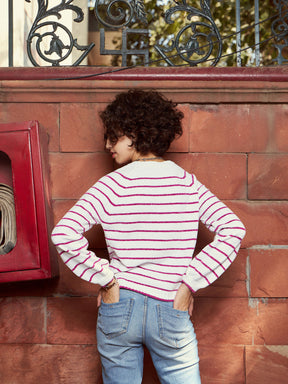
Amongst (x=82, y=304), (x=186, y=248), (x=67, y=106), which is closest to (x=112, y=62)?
(x=67, y=106)

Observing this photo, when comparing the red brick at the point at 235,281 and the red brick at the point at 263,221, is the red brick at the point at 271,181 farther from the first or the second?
the red brick at the point at 235,281

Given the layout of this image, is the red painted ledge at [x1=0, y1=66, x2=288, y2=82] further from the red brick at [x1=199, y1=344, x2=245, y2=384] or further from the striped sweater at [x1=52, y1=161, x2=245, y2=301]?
the red brick at [x1=199, y1=344, x2=245, y2=384]

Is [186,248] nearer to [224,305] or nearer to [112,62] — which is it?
[224,305]

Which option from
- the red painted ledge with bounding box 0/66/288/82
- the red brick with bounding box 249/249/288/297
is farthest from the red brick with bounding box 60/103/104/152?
the red brick with bounding box 249/249/288/297

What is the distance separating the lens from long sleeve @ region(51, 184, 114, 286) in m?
1.95

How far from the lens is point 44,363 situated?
2602 millimetres

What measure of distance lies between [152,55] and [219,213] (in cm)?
561

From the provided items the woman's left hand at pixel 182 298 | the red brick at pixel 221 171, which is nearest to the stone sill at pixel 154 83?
the red brick at pixel 221 171

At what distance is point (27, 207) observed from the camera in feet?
7.59

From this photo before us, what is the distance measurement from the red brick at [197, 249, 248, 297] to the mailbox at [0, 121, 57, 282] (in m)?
0.94

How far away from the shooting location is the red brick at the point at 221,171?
8.49ft

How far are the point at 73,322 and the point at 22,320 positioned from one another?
11.4 inches

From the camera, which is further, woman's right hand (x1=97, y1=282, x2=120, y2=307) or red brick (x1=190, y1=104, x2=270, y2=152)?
red brick (x1=190, y1=104, x2=270, y2=152)

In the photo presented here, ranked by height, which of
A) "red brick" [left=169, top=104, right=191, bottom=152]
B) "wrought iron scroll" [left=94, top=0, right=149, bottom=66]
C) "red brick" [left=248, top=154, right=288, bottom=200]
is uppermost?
"wrought iron scroll" [left=94, top=0, right=149, bottom=66]
